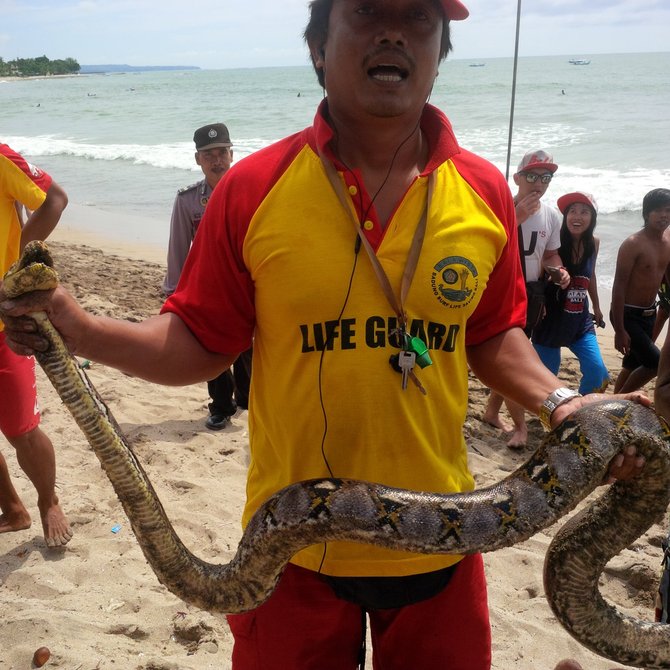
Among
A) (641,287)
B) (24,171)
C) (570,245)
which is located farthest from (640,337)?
(24,171)

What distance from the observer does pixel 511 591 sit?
4.39m

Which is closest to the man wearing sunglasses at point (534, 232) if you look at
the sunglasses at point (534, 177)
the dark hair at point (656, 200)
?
the sunglasses at point (534, 177)

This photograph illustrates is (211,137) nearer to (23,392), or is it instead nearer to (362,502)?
(23,392)

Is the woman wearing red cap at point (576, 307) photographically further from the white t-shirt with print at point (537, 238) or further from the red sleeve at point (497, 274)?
the red sleeve at point (497, 274)

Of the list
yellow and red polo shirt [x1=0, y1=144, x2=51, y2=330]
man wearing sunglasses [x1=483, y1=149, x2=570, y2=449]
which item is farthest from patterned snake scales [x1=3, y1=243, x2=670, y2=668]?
man wearing sunglasses [x1=483, y1=149, x2=570, y2=449]

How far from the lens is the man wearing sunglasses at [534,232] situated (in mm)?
6430

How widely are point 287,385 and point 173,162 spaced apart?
23930mm

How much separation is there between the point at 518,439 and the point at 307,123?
2954cm

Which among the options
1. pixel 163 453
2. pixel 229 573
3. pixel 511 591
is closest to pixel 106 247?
pixel 163 453

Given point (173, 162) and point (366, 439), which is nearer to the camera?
point (366, 439)

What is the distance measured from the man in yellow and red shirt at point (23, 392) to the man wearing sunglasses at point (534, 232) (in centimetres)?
380

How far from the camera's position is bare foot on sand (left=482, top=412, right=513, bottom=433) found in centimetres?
685

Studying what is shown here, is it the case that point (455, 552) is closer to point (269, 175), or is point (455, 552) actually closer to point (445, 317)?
point (445, 317)

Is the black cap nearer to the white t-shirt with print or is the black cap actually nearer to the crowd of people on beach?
the white t-shirt with print
